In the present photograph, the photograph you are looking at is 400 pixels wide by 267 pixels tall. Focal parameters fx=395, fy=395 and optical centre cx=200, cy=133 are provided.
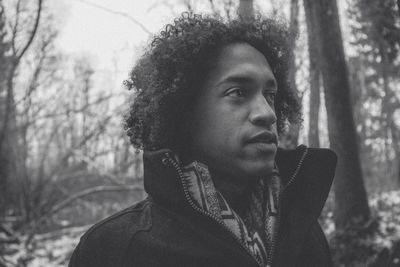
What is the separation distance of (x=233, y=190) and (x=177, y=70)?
71cm

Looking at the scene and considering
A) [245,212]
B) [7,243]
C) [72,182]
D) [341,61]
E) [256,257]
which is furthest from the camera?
[72,182]

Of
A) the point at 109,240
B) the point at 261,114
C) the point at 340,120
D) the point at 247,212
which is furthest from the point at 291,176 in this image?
→ the point at 340,120

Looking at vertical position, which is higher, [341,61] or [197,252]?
[341,61]

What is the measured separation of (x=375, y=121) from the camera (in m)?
25.7

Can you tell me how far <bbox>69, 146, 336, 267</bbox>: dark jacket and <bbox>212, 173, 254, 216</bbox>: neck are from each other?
20 centimetres

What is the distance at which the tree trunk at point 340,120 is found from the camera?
6074 millimetres

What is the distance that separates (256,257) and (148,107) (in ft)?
3.09

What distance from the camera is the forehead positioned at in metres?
1.89

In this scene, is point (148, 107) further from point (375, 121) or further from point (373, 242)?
point (375, 121)

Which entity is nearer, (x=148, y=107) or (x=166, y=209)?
(x=166, y=209)

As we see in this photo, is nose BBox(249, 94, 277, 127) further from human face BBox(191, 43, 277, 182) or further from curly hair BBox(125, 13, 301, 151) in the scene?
curly hair BBox(125, 13, 301, 151)

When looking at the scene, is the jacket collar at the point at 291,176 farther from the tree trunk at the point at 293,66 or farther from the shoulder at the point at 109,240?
the tree trunk at the point at 293,66

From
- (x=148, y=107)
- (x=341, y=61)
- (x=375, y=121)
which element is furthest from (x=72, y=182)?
(x=375, y=121)

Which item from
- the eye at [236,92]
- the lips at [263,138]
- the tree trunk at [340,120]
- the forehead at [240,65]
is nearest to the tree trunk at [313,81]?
the tree trunk at [340,120]
